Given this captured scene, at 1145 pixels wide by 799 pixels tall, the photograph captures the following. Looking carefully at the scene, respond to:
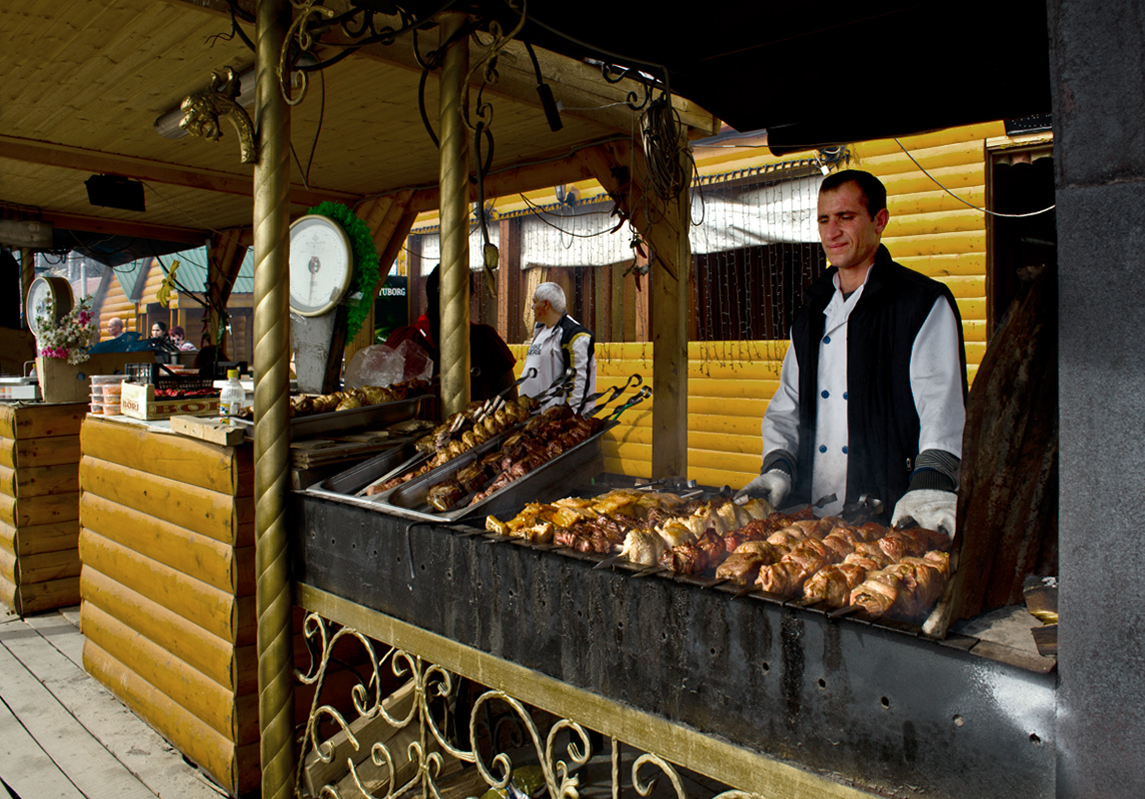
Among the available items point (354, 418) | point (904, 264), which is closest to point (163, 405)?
point (354, 418)

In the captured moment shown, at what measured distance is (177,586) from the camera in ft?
11.2

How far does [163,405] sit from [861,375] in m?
3.35

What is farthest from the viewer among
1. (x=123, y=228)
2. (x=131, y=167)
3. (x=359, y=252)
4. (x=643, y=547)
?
(x=123, y=228)

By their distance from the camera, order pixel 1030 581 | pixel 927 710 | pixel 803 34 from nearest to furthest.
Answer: pixel 927 710 < pixel 1030 581 < pixel 803 34

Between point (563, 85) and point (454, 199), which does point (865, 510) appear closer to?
point (454, 199)

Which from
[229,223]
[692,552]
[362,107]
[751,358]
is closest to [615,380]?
[751,358]

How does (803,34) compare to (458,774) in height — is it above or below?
above

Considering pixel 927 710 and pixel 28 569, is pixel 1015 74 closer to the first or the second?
pixel 927 710

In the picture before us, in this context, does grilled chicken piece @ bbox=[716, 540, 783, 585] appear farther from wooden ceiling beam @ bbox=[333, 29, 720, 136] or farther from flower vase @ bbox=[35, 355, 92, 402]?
flower vase @ bbox=[35, 355, 92, 402]

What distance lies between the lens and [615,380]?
8898mm

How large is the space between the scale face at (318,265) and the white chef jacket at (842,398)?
78.4 inches

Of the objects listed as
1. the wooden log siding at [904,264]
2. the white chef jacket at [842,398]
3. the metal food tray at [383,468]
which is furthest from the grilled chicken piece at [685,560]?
the wooden log siding at [904,264]

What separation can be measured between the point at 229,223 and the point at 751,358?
738 cm

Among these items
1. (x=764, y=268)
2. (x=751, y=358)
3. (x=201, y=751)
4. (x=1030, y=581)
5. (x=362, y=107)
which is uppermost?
(x=362, y=107)
